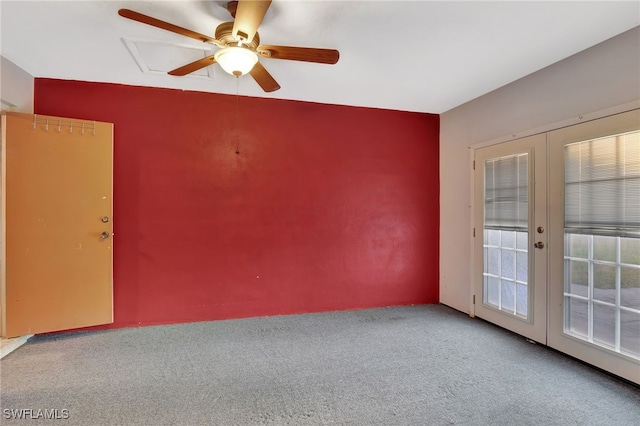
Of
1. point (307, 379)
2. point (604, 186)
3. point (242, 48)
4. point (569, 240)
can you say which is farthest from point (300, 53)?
point (569, 240)

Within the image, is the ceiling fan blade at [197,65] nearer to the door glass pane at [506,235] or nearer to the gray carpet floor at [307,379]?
the gray carpet floor at [307,379]

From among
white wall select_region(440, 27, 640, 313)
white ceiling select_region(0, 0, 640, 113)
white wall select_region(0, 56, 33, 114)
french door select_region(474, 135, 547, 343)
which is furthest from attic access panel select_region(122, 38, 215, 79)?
french door select_region(474, 135, 547, 343)

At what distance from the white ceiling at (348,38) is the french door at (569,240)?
2.45ft

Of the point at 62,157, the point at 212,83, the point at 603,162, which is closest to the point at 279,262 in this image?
the point at 212,83

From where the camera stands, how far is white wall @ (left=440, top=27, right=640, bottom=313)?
2.27 m

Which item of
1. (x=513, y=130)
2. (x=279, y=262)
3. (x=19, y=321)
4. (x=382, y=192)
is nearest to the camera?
(x=19, y=321)

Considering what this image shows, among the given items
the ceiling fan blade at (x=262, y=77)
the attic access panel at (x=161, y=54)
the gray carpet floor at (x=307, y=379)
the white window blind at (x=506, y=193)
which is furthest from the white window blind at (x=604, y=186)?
the attic access panel at (x=161, y=54)

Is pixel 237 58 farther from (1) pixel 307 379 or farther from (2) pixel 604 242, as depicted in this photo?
(2) pixel 604 242

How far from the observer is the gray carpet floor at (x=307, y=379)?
6.20ft

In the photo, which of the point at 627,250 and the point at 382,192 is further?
the point at 382,192

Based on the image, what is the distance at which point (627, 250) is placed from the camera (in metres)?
2.22

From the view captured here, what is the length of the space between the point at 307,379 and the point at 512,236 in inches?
94.3

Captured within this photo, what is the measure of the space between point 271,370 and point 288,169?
213 cm

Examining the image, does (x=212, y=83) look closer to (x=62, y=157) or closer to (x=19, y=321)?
(x=62, y=157)
